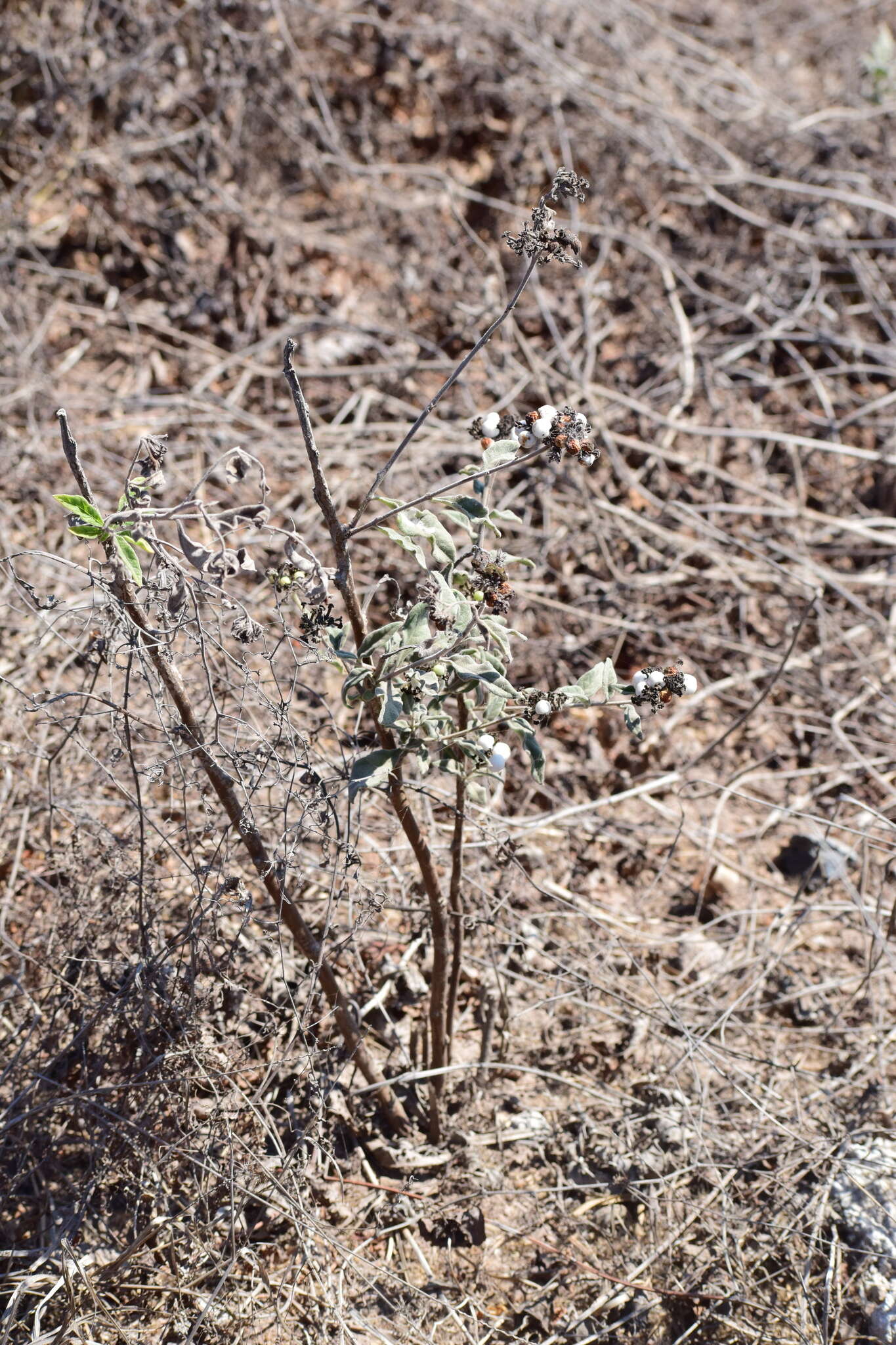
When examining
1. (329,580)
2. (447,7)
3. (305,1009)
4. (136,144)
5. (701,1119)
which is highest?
(447,7)

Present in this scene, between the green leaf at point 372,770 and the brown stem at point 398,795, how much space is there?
16mm

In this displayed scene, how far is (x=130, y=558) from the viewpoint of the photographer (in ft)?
5.16

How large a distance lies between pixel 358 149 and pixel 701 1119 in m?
4.30

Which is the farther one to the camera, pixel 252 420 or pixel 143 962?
pixel 252 420

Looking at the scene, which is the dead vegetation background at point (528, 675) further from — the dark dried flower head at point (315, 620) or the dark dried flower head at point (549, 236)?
the dark dried flower head at point (549, 236)

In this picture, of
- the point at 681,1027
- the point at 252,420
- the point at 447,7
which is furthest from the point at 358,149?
the point at 681,1027

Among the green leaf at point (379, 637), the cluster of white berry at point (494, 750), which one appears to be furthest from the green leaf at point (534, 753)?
the green leaf at point (379, 637)

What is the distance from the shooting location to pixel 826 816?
3127 millimetres

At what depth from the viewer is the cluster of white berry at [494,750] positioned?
1.67m

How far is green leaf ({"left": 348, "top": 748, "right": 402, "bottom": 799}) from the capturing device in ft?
5.43

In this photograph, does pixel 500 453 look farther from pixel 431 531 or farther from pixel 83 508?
pixel 83 508

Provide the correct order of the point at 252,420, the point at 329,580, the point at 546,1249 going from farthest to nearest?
1. the point at 252,420
2. the point at 546,1249
3. the point at 329,580

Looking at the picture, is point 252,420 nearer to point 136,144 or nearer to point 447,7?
point 136,144

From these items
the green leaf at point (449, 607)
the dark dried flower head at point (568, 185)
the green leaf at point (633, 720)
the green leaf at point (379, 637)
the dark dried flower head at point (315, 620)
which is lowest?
the green leaf at point (633, 720)
